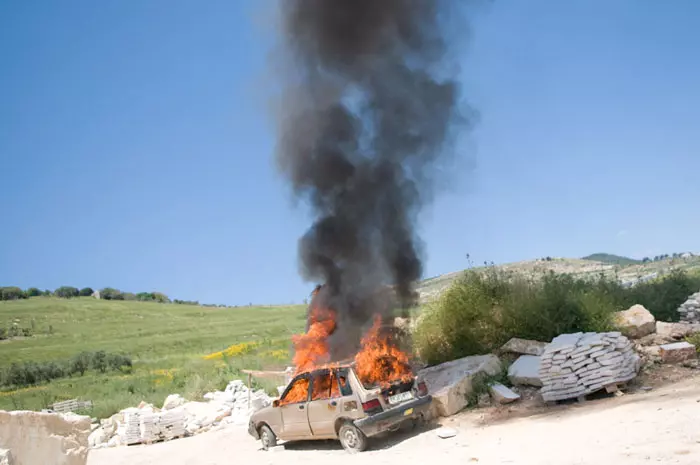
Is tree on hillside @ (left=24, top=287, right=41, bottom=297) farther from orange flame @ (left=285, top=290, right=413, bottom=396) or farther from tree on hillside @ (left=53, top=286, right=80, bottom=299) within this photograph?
orange flame @ (left=285, top=290, right=413, bottom=396)

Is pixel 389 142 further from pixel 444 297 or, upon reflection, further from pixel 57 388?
pixel 57 388

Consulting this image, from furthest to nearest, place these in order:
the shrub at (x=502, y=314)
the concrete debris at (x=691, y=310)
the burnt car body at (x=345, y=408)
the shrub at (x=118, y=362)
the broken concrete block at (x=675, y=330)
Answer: the shrub at (x=118, y=362) < the concrete debris at (x=691, y=310) < the shrub at (x=502, y=314) < the broken concrete block at (x=675, y=330) < the burnt car body at (x=345, y=408)

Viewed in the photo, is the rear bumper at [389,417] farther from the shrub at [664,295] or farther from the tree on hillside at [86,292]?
the tree on hillside at [86,292]

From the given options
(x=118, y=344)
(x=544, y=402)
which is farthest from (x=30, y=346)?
(x=544, y=402)

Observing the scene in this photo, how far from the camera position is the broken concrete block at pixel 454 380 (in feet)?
42.3

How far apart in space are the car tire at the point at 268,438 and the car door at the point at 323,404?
5.44 ft

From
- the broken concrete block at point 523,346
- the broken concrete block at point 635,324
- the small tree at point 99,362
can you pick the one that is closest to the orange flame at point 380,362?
the broken concrete block at point 523,346

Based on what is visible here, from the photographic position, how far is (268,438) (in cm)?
1290

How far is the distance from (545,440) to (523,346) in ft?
20.4

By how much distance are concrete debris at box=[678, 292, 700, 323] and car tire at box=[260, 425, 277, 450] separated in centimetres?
1532

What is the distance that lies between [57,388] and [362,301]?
89.7 feet

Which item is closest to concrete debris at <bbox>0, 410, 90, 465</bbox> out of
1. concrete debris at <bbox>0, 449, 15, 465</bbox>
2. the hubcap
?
concrete debris at <bbox>0, 449, 15, 465</bbox>

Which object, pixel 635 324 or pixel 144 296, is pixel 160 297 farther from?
pixel 635 324

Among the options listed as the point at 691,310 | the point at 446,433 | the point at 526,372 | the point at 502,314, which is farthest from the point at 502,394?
the point at 691,310
